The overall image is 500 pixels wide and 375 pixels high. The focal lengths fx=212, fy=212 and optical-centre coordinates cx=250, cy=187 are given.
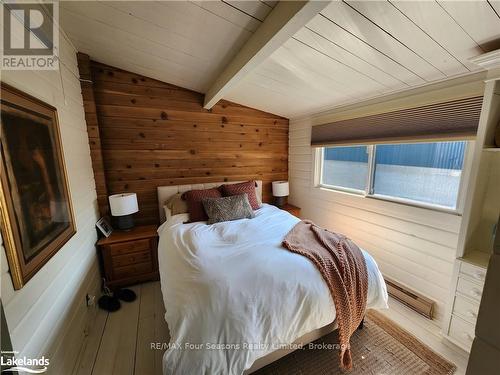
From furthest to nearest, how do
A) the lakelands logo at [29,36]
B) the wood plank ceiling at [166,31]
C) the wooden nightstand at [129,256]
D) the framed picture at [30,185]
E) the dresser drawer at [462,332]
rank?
the wooden nightstand at [129,256] < the dresser drawer at [462,332] < the wood plank ceiling at [166,31] < the lakelands logo at [29,36] < the framed picture at [30,185]

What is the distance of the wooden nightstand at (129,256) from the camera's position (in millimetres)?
2225

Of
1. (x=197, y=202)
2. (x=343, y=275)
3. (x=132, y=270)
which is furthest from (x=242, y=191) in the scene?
(x=343, y=275)

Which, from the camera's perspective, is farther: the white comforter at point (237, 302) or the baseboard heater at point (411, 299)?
the baseboard heater at point (411, 299)

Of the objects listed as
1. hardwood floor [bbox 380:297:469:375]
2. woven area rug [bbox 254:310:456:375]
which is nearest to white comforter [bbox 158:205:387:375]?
woven area rug [bbox 254:310:456:375]

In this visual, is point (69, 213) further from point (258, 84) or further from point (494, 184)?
point (494, 184)

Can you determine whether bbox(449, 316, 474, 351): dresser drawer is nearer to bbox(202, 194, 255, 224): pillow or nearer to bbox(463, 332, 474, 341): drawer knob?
bbox(463, 332, 474, 341): drawer knob

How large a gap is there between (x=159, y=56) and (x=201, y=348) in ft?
7.62

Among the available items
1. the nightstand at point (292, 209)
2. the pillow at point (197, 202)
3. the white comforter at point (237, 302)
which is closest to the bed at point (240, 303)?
the white comforter at point (237, 302)

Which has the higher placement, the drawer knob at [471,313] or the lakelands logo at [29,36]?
the lakelands logo at [29,36]

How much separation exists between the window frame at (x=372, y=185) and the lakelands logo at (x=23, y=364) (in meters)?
2.82

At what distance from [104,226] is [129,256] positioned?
0.44 metres

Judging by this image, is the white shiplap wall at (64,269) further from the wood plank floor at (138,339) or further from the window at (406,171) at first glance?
the window at (406,171)

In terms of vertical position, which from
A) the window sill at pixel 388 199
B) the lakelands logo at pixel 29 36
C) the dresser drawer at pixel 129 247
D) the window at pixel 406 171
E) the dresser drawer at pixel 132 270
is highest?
the lakelands logo at pixel 29 36

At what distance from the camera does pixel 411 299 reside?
2.00 meters
